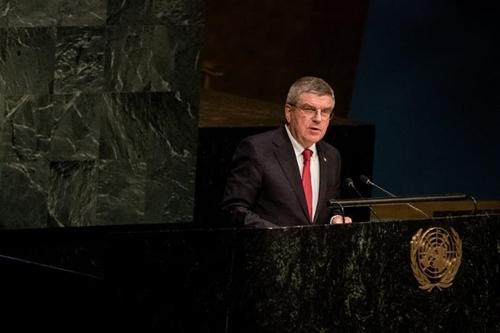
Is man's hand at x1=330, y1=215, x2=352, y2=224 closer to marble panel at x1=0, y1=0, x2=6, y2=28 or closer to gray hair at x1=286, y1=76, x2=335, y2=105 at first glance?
gray hair at x1=286, y1=76, x2=335, y2=105

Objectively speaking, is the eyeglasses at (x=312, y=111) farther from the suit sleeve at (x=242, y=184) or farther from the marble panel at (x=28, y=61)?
the marble panel at (x=28, y=61)

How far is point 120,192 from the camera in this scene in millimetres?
6570

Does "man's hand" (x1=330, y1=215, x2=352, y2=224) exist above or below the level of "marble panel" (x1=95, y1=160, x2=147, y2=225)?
below

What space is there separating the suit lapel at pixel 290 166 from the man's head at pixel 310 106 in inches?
3.1

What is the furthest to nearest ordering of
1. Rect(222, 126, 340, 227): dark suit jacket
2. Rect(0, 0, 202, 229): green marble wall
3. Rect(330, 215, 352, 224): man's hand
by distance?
Rect(0, 0, 202, 229): green marble wall
Rect(222, 126, 340, 227): dark suit jacket
Rect(330, 215, 352, 224): man's hand

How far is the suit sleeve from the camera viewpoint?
5.48 meters

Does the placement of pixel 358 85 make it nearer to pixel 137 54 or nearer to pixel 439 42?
pixel 439 42

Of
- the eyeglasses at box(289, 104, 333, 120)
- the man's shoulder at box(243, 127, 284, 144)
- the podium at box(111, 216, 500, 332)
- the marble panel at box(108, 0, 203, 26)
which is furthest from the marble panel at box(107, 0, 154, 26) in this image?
the podium at box(111, 216, 500, 332)

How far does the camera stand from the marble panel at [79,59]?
20.7ft

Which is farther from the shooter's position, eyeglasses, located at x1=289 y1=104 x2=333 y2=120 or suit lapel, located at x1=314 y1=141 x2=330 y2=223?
suit lapel, located at x1=314 y1=141 x2=330 y2=223

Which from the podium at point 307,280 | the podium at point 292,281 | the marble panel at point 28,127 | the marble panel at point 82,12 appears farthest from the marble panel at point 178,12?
the podium at point 307,280

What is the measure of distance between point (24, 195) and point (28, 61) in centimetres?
57

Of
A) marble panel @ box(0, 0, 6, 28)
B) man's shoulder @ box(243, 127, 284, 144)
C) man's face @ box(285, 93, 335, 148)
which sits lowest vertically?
man's shoulder @ box(243, 127, 284, 144)

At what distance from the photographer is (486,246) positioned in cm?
530
